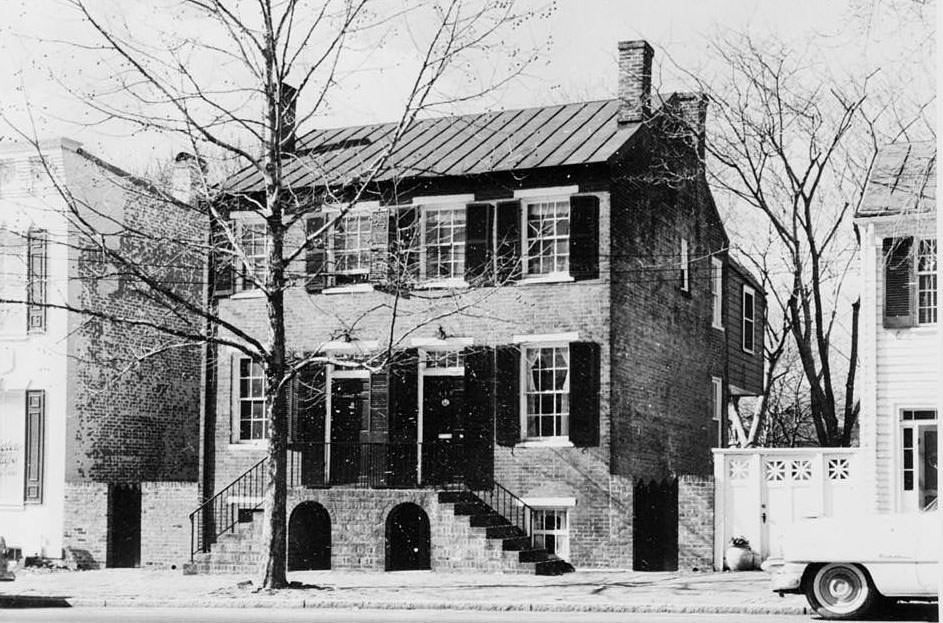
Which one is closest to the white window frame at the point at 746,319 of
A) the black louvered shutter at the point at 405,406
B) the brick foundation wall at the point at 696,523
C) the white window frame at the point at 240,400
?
the black louvered shutter at the point at 405,406

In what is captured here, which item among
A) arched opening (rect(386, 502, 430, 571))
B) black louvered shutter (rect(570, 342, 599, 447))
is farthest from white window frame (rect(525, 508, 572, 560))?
arched opening (rect(386, 502, 430, 571))

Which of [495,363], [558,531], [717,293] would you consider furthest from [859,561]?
[717,293]

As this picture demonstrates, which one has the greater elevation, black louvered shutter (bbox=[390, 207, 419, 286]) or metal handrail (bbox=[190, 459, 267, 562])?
black louvered shutter (bbox=[390, 207, 419, 286])

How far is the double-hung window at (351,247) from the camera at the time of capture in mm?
25719

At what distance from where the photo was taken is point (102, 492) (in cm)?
2630

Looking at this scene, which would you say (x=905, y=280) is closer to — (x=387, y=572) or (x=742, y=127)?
(x=742, y=127)

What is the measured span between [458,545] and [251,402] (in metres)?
5.89

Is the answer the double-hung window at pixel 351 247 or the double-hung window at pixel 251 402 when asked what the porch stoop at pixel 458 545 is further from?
the double-hung window at pixel 351 247

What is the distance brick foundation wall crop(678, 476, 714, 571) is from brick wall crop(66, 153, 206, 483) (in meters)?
9.78

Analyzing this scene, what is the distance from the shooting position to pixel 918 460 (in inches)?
857

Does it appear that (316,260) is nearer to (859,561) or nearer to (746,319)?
(746,319)

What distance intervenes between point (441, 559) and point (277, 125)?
7.31 meters

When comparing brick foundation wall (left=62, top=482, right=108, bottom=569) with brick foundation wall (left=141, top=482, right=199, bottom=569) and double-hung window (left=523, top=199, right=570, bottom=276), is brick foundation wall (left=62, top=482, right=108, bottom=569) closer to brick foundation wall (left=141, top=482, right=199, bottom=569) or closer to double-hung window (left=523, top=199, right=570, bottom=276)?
brick foundation wall (left=141, top=482, right=199, bottom=569)

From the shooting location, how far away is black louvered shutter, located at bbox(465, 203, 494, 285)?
80.7 feet
